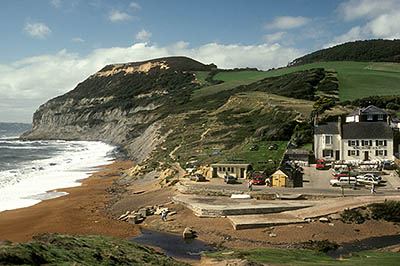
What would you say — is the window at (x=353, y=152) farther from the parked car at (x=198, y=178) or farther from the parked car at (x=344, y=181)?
the parked car at (x=198, y=178)

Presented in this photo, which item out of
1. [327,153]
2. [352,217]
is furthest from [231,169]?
[352,217]

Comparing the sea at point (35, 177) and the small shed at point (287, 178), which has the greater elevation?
the small shed at point (287, 178)

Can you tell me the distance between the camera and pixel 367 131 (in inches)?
1759

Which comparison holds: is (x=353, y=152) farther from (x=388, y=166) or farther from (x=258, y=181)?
(x=258, y=181)

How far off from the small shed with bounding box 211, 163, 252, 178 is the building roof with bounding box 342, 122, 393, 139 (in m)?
13.1

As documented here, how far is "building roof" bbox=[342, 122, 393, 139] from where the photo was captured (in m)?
44.0

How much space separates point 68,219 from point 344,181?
2650 centimetres

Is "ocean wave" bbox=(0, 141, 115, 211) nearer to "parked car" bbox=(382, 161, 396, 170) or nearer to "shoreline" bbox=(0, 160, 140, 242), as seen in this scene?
"shoreline" bbox=(0, 160, 140, 242)

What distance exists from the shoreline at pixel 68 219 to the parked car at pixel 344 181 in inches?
772

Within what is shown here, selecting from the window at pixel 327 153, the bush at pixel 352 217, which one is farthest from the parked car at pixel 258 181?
the window at pixel 327 153

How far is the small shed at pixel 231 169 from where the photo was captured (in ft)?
140

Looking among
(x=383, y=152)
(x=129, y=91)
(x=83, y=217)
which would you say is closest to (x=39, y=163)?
(x=83, y=217)

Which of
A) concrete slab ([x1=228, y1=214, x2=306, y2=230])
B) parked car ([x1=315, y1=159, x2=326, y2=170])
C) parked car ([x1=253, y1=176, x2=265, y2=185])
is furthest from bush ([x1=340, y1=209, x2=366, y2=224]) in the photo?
parked car ([x1=315, y1=159, x2=326, y2=170])

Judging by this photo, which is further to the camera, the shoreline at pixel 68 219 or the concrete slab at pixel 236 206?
the concrete slab at pixel 236 206
